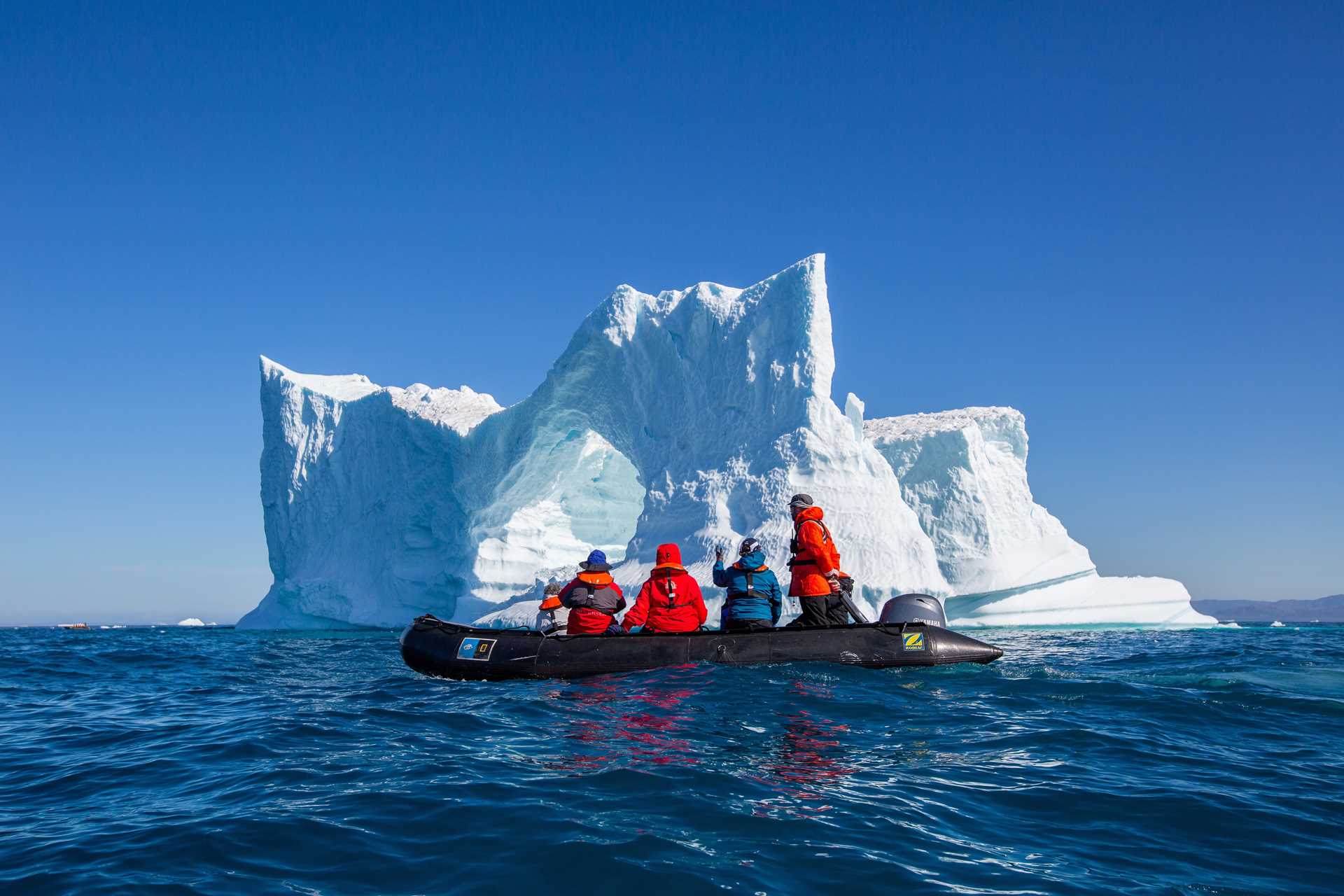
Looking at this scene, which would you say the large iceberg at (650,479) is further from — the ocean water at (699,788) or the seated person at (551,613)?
the ocean water at (699,788)

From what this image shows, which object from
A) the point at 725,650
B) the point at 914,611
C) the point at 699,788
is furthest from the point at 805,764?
the point at 914,611

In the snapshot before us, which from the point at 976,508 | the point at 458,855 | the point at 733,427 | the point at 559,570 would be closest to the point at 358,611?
the point at 559,570

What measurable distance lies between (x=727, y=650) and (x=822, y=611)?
1142 mm

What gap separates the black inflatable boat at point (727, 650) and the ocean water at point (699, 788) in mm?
212

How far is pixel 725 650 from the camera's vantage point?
7773 millimetres

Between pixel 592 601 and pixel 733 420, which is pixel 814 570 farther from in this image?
pixel 733 420

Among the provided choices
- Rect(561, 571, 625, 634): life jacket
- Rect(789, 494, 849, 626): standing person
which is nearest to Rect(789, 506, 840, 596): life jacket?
Rect(789, 494, 849, 626): standing person

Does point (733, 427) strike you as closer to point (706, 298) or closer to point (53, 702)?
point (706, 298)

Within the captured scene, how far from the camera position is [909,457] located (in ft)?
81.4

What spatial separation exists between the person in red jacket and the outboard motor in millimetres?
1898

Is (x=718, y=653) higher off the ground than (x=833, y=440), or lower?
lower

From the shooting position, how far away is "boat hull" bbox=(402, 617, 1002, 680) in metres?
7.76

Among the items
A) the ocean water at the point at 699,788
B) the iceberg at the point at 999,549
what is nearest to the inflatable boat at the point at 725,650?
the ocean water at the point at 699,788

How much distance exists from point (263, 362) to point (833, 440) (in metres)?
20.6
